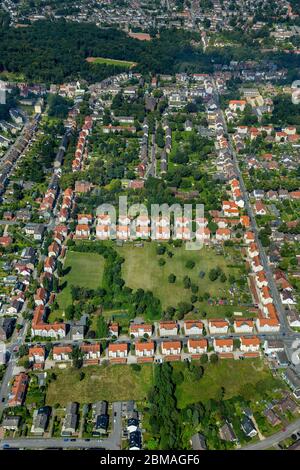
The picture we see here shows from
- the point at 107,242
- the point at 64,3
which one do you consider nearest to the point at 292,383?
the point at 107,242

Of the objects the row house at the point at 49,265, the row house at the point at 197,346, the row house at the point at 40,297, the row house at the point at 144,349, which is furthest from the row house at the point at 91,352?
the row house at the point at 49,265

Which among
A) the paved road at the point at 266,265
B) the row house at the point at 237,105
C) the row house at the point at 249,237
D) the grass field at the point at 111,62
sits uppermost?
the grass field at the point at 111,62

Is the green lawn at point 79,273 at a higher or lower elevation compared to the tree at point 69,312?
lower

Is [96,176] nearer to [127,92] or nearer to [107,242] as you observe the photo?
[107,242]

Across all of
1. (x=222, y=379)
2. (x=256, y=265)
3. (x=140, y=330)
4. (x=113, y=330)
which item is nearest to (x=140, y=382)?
(x=140, y=330)

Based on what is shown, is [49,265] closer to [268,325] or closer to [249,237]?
[249,237]

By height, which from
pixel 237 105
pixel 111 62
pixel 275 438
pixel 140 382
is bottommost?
pixel 140 382

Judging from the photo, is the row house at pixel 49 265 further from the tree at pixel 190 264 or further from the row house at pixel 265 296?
the row house at pixel 265 296
